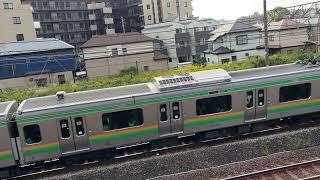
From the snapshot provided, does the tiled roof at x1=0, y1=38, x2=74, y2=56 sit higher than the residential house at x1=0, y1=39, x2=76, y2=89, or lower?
higher

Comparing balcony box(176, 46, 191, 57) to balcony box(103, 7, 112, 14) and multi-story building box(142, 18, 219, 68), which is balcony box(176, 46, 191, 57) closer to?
multi-story building box(142, 18, 219, 68)

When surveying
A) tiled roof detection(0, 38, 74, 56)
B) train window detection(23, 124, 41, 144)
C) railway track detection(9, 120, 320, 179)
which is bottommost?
railway track detection(9, 120, 320, 179)

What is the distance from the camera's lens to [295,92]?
15117 millimetres

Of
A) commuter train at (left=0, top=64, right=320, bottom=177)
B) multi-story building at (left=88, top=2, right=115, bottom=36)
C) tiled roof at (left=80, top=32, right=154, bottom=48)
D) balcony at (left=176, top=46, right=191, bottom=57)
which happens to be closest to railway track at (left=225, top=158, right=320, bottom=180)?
commuter train at (left=0, top=64, right=320, bottom=177)

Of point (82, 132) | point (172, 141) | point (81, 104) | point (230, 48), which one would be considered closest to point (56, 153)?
point (82, 132)

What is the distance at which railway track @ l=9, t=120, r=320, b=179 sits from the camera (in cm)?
1305

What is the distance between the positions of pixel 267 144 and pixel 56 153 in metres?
8.90

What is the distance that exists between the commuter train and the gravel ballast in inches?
38.9

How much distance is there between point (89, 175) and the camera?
12562mm

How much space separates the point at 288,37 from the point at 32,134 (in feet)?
115

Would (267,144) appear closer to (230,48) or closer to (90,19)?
(230,48)

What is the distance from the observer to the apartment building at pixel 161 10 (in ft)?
194

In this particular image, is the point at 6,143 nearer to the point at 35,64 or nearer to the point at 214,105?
the point at 214,105

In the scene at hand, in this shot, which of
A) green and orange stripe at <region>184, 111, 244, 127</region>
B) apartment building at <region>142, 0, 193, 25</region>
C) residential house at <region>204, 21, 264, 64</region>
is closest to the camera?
green and orange stripe at <region>184, 111, 244, 127</region>
